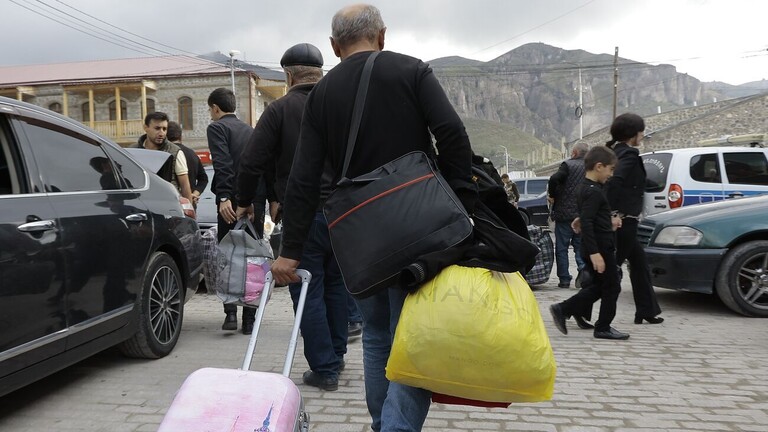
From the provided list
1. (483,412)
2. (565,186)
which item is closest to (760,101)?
(565,186)

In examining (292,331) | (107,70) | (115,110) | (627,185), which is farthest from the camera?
(107,70)

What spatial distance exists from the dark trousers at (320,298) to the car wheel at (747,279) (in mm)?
4337

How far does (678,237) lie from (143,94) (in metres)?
36.1

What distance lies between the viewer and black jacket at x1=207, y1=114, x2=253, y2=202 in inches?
196

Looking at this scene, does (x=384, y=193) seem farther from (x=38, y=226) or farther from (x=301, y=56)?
(x=301, y=56)

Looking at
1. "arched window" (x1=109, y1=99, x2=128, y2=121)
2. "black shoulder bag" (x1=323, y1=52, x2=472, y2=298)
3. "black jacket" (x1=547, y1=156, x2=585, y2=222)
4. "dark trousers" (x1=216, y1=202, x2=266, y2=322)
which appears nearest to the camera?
"black shoulder bag" (x1=323, y1=52, x2=472, y2=298)

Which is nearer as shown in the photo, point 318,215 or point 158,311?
point 318,215

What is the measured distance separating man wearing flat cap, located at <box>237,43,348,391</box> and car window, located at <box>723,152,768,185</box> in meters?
8.05

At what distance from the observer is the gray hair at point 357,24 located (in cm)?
254

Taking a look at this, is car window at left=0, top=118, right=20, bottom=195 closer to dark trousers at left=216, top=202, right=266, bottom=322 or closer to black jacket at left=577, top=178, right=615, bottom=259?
dark trousers at left=216, top=202, right=266, bottom=322

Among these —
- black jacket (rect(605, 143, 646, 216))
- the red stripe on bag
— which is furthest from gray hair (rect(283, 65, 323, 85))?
black jacket (rect(605, 143, 646, 216))

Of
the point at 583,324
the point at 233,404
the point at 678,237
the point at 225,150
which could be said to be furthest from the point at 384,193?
the point at 678,237

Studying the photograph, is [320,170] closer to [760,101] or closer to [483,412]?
[483,412]

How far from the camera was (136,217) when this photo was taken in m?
4.21
